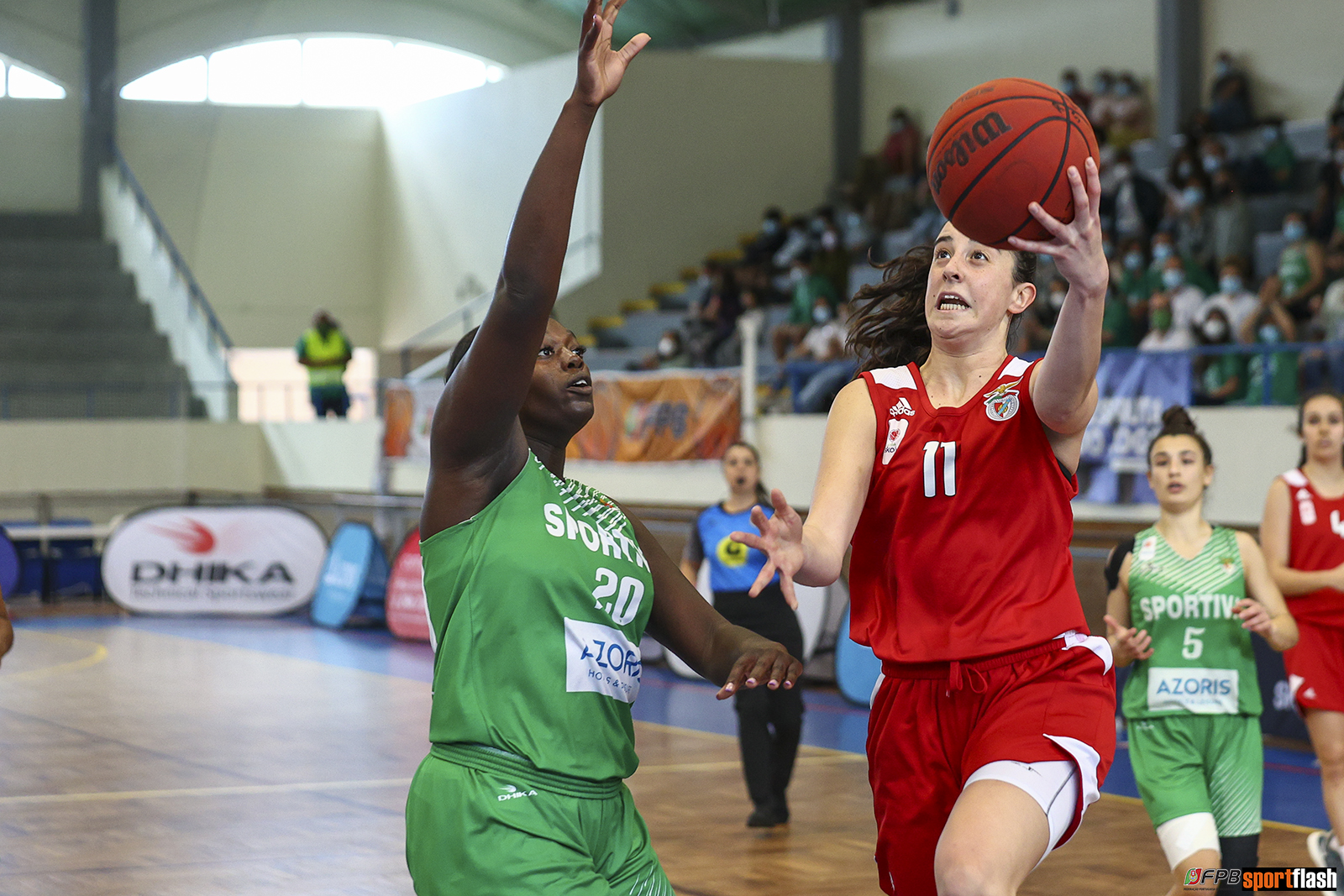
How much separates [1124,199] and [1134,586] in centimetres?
984

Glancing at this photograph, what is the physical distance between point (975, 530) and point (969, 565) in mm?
73

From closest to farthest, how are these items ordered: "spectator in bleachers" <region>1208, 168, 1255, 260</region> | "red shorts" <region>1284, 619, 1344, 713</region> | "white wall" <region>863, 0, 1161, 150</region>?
"red shorts" <region>1284, 619, 1344, 713</region> < "spectator in bleachers" <region>1208, 168, 1255, 260</region> < "white wall" <region>863, 0, 1161, 150</region>

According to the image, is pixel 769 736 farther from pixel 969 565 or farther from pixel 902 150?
pixel 902 150

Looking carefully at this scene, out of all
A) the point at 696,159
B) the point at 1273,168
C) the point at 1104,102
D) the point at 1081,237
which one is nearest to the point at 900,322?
the point at 1081,237

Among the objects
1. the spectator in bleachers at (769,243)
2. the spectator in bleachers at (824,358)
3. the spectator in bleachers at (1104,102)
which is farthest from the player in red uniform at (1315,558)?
the spectator in bleachers at (769,243)

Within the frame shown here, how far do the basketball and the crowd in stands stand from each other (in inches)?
266

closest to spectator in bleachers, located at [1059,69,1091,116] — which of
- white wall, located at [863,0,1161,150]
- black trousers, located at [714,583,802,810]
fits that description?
white wall, located at [863,0,1161,150]

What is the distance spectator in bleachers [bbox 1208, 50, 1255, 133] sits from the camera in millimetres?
15312

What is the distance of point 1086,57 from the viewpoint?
18531 millimetres

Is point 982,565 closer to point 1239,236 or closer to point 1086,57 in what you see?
point 1239,236

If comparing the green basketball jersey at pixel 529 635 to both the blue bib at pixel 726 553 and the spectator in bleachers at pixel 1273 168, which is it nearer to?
the blue bib at pixel 726 553

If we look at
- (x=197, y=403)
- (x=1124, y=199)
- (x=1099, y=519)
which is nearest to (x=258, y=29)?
(x=197, y=403)

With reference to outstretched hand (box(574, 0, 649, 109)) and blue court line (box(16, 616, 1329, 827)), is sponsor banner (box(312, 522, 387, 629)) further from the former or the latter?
outstretched hand (box(574, 0, 649, 109))

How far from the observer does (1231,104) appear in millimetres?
15320
